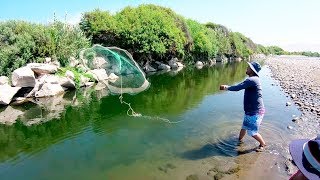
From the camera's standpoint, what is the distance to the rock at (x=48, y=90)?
19273mm

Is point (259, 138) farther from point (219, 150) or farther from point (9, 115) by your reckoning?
point (9, 115)

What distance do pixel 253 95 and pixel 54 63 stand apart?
61.8ft

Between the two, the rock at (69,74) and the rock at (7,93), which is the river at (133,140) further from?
the rock at (69,74)

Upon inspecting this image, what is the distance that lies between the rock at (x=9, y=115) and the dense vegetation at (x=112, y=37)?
7155 mm

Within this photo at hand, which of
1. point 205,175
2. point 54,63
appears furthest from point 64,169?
point 54,63

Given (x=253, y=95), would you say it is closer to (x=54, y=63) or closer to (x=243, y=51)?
(x=54, y=63)

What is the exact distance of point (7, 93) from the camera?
688 inches

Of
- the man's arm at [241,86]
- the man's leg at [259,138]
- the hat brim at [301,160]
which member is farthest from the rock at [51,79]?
the hat brim at [301,160]

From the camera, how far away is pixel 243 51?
86.1 meters

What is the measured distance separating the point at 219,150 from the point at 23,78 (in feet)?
46.9

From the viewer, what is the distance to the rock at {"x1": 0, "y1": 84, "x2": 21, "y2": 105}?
16.8 meters

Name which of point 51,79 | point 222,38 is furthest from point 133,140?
point 222,38

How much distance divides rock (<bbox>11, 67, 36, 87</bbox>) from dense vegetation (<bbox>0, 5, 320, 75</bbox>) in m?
3.17

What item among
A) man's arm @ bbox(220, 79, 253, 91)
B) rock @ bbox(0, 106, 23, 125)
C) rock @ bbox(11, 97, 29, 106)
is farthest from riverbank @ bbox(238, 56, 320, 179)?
rock @ bbox(11, 97, 29, 106)
